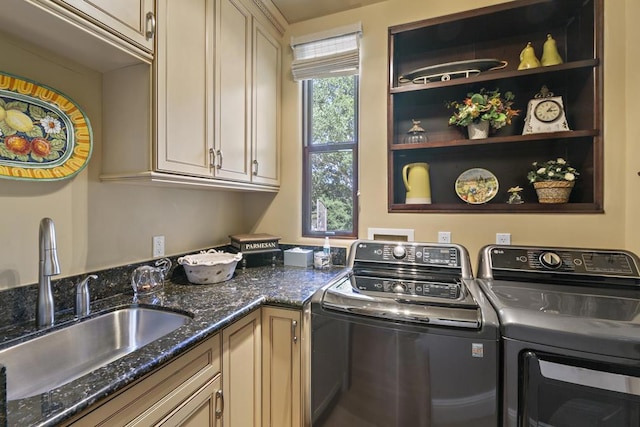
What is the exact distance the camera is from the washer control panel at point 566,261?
1.36 m

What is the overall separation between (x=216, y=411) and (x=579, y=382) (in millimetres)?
1223

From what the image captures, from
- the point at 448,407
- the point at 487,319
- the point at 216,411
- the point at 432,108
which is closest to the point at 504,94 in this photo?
the point at 432,108

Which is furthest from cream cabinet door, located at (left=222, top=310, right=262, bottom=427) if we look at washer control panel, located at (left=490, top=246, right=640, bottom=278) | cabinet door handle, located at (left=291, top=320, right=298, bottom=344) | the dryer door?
washer control panel, located at (left=490, top=246, right=640, bottom=278)

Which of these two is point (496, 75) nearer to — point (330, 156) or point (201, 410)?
point (330, 156)

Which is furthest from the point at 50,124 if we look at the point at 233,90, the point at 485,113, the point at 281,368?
the point at 485,113

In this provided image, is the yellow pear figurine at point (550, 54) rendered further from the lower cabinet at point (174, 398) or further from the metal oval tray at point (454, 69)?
the lower cabinet at point (174, 398)

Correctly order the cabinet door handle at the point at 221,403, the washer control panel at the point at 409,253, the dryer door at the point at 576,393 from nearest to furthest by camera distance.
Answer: the dryer door at the point at 576,393
the cabinet door handle at the point at 221,403
the washer control panel at the point at 409,253

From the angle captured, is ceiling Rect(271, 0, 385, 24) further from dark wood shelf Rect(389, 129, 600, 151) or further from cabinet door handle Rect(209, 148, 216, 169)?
cabinet door handle Rect(209, 148, 216, 169)

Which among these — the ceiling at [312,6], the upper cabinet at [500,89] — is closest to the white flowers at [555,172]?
the upper cabinet at [500,89]

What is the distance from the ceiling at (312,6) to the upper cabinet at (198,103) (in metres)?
0.17

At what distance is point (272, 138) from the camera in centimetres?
206

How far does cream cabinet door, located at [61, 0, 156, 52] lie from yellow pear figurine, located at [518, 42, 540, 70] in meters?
1.89

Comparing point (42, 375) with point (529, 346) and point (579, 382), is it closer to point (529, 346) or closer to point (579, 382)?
point (529, 346)

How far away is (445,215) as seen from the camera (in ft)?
5.90
